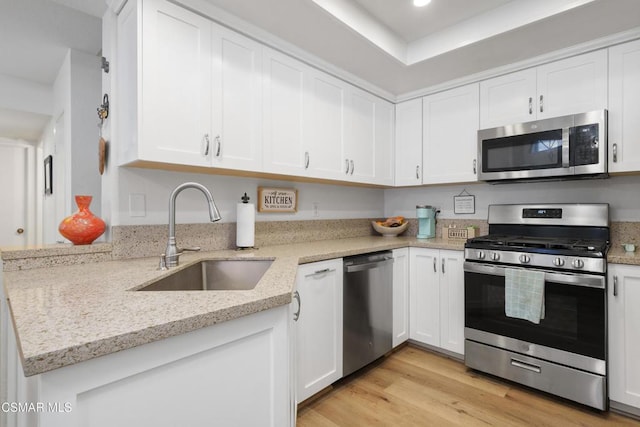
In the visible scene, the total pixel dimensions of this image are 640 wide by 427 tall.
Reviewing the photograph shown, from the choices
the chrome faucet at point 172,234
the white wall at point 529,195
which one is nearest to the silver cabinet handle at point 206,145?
the chrome faucet at point 172,234

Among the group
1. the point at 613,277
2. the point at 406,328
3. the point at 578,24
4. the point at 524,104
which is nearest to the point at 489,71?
the point at 524,104

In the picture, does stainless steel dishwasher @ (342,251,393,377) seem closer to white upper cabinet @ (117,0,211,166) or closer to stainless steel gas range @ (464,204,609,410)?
stainless steel gas range @ (464,204,609,410)

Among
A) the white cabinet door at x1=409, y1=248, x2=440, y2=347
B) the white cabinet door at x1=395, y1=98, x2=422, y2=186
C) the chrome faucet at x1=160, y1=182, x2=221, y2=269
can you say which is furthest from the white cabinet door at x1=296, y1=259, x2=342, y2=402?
the white cabinet door at x1=395, y1=98, x2=422, y2=186

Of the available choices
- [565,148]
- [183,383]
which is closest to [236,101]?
[183,383]

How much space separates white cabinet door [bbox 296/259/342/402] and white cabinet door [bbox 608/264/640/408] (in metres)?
1.53

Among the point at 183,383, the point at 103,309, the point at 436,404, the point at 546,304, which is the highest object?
the point at 103,309

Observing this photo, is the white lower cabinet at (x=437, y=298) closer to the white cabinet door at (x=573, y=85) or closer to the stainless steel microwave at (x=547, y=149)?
the stainless steel microwave at (x=547, y=149)

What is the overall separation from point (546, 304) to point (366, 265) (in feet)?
3.60

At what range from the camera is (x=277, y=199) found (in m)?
2.47

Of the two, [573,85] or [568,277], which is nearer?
[568,277]

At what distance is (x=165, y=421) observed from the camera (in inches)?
28.9

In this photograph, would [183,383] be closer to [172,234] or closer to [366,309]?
[172,234]

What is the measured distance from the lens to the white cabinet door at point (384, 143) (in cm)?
291

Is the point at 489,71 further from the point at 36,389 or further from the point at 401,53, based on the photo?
the point at 36,389
